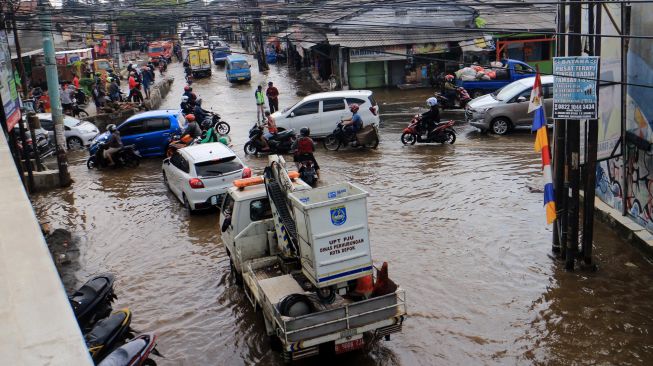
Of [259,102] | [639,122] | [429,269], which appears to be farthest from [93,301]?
[259,102]

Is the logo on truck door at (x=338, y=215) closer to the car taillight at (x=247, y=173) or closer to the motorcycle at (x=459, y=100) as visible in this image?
the car taillight at (x=247, y=173)

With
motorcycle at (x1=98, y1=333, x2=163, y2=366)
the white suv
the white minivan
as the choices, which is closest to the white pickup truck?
motorcycle at (x1=98, y1=333, x2=163, y2=366)

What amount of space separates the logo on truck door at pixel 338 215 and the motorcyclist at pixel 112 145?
1256 cm

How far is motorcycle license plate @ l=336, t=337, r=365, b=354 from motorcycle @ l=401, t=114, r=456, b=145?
12473 mm

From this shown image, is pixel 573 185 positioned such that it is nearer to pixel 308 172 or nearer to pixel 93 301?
pixel 308 172

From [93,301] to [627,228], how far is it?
8.79 meters

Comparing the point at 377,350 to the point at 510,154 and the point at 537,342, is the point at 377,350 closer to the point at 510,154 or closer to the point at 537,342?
the point at 537,342

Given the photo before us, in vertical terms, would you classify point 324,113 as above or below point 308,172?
above

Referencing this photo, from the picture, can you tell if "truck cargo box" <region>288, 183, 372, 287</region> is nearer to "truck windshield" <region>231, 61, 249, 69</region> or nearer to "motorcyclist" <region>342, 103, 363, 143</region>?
"motorcyclist" <region>342, 103, 363, 143</region>

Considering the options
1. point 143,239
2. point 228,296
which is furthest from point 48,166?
point 228,296

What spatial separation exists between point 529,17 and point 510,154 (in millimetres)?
18251

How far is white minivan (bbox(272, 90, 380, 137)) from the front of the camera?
2045 cm

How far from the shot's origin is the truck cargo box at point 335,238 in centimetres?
742

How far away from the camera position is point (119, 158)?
729 inches
